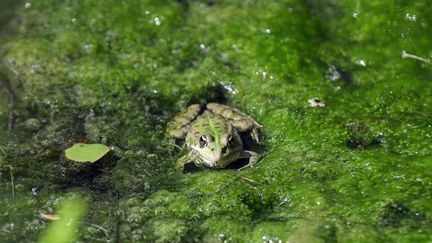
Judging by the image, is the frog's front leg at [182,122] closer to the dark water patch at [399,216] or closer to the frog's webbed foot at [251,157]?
the frog's webbed foot at [251,157]

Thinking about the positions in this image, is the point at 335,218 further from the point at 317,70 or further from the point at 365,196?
the point at 317,70

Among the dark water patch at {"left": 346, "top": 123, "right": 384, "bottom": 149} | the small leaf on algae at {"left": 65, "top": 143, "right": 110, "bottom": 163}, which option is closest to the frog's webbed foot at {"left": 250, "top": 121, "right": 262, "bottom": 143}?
the dark water patch at {"left": 346, "top": 123, "right": 384, "bottom": 149}

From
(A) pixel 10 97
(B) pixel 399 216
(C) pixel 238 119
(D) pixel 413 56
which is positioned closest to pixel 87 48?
(A) pixel 10 97

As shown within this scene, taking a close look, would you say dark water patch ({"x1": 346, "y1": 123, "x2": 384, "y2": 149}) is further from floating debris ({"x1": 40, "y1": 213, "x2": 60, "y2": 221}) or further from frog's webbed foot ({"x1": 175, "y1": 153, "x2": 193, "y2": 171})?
floating debris ({"x1": 40, "y1": 213, "x2": 60, "y2": 221})

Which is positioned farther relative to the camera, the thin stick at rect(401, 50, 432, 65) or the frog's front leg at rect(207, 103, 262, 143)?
the thin stick at rect(401, 50, 432, 65)

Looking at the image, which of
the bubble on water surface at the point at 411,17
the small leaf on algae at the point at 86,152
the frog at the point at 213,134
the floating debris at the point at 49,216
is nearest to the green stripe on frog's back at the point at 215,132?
the frog at the point at 213,134

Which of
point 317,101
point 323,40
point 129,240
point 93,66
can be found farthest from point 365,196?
point 93,66
